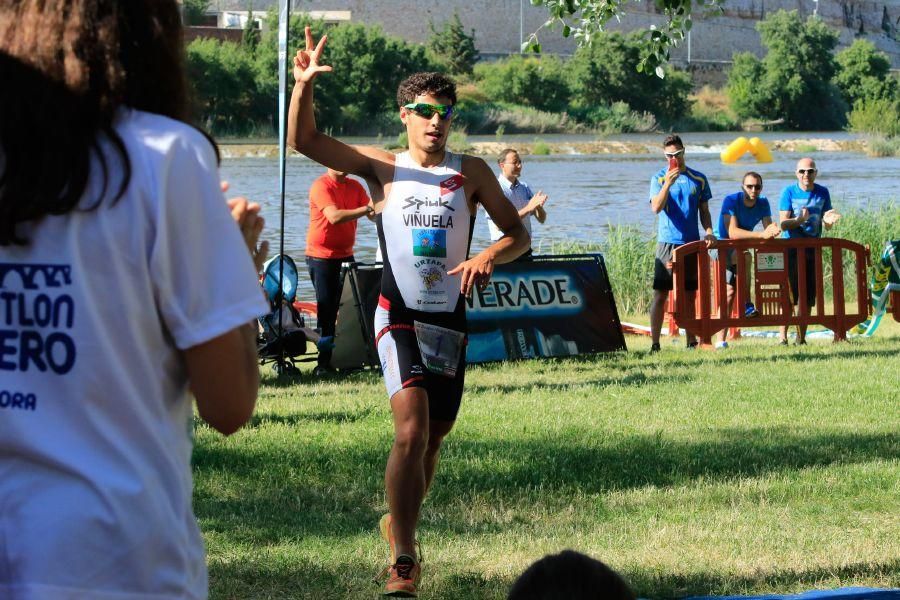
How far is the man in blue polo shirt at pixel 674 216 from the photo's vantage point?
12602 millimetres

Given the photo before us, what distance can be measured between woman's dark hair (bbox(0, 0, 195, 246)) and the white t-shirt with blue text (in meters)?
0.03

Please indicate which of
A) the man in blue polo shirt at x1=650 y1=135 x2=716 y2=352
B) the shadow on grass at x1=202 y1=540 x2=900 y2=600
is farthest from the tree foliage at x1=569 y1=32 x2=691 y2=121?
the shadow on grass at x1=202 y1=540 x2=900 y2=600

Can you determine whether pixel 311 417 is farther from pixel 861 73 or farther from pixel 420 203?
pixel 861 73

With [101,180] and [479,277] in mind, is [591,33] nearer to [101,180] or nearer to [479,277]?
[479,277]

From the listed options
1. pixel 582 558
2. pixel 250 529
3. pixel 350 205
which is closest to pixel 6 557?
pixel 582 558

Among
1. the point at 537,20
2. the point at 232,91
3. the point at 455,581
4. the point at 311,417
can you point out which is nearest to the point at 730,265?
the point at 311,417

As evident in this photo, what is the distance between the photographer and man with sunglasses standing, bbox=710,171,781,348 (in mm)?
13250

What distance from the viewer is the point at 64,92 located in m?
1.86

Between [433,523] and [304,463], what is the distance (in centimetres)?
143

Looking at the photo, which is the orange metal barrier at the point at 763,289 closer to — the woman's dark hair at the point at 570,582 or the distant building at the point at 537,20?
the woman's dark hair at the point at 570,582

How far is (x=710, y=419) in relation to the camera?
28.7 ft

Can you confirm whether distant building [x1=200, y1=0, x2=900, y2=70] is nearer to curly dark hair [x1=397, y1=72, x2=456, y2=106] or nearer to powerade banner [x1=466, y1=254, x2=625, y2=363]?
powerade banner [x1=466, y1=254, x2=625, y2=363]

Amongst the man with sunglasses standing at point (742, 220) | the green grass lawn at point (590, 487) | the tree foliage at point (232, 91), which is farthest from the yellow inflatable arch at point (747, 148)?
the tree foliage at point (232, 91)

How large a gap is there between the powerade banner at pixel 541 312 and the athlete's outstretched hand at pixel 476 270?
249 inches
